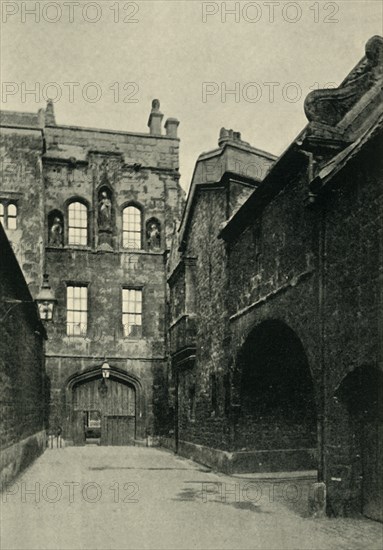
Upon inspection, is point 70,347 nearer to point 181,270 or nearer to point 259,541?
point 181,270

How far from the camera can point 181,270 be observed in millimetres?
21062

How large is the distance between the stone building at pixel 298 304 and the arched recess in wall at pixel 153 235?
270 inches

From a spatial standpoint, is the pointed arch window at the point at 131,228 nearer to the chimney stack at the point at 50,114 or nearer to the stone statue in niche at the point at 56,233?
the stone statue in niche at the point at 56,233

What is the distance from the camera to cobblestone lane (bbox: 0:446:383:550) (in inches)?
327

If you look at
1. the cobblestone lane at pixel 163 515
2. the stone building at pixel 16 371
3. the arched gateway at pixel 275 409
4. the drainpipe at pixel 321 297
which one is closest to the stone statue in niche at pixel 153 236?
the stone building at pixel 16 371

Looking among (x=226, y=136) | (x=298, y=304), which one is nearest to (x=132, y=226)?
(x=226, y=136)

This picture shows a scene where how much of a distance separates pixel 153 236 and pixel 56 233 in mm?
3723

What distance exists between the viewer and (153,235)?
90.6ft

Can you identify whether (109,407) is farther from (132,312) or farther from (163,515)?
(163,515)

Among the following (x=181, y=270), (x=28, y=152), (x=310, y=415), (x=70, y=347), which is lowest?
(x=310, y=415)

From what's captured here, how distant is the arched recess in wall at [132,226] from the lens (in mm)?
27594

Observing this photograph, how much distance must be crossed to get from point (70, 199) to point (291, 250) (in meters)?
16.7

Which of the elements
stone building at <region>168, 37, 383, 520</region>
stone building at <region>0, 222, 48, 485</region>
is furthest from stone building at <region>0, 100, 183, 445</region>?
stone building at <region>168, 37, 383, 520</region>

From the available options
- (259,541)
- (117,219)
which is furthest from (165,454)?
(259,541)
